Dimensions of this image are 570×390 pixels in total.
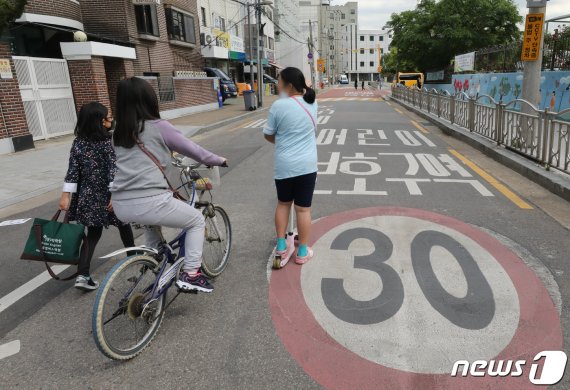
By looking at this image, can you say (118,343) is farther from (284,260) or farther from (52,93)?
(52,93)

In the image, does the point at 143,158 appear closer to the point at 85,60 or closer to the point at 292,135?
the point at 292,135

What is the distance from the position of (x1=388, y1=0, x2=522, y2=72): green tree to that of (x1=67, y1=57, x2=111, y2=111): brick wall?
2489 cm

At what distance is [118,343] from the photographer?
271 cm

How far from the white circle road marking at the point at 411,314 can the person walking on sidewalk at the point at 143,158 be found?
140cm

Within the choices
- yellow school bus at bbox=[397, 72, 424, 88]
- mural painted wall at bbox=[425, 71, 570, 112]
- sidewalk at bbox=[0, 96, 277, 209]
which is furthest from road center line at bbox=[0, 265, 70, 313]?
yellow school bus at bbox=[397, 72, 424, 88]

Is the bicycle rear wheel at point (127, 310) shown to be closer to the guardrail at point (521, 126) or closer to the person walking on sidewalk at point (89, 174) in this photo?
the person walking on sidewalk at point (89, 174)

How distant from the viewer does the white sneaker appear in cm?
363

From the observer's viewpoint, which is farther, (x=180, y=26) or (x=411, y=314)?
(x=180, y=26)

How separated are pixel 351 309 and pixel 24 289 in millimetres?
3001

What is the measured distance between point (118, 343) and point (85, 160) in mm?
1571

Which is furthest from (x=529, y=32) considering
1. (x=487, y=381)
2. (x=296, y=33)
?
(x=296, y=33)

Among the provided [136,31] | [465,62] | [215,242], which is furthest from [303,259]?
[465,62]

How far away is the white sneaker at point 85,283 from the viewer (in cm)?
363

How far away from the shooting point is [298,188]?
3.75 m
